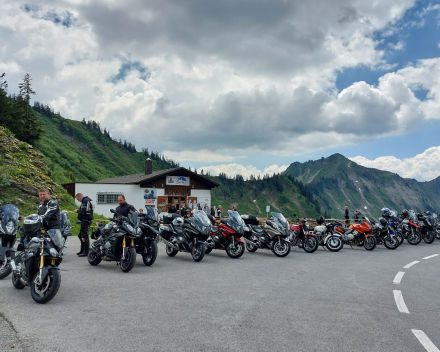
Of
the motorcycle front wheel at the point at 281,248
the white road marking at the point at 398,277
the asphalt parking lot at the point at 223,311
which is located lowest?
the white road marking at the point at 398,277

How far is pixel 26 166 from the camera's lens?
2802 cm

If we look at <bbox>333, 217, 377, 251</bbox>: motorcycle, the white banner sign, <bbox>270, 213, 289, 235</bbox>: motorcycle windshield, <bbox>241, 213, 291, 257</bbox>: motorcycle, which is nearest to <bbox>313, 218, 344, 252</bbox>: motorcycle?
<bbox>333, 217, 377, 251</bbox>: motorcycle

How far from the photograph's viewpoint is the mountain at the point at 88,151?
99219 mm

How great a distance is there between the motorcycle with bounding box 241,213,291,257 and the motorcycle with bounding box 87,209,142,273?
4.52 m

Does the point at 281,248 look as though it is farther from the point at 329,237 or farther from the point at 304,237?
the point at 329,237

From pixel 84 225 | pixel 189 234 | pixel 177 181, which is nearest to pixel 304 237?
pixel 189 234

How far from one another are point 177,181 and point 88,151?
352 ft

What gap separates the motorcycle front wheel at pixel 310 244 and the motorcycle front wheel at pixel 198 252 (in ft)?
16.2

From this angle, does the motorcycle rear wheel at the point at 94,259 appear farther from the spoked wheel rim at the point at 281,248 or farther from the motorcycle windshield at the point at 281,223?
the motorcycle windshield at the point at 281,223

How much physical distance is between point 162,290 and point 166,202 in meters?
30.1

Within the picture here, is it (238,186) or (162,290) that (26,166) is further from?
(238,186)

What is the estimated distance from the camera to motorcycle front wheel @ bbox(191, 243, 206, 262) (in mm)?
11047

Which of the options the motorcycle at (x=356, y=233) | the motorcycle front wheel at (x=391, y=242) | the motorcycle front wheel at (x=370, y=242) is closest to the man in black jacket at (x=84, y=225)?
the motorcycle at (x=356, y=233)

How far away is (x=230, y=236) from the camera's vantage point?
12219mm
